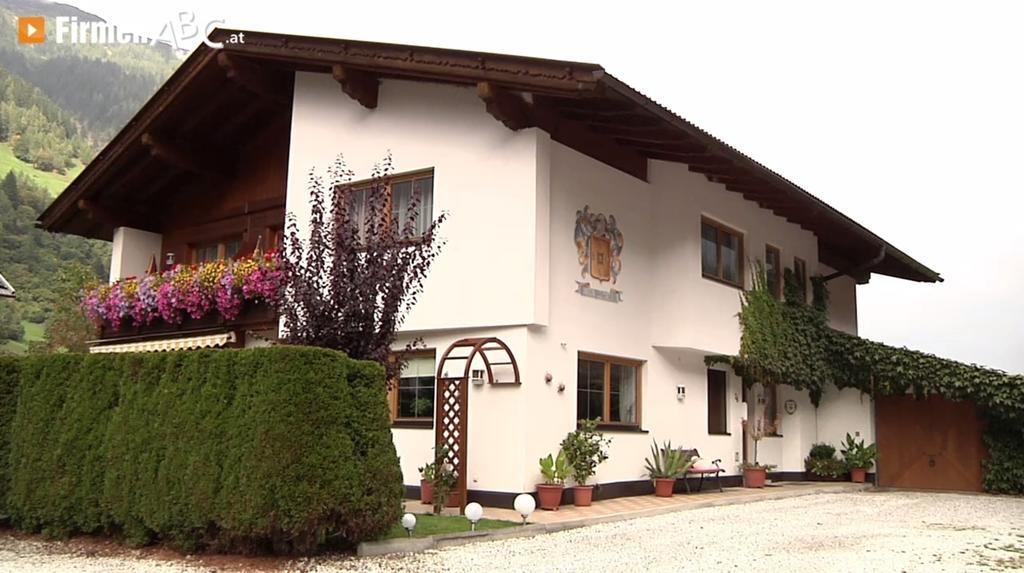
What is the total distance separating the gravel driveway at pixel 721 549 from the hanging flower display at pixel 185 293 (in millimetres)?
6421

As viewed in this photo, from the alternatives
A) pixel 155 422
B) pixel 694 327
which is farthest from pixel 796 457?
pixel 155 422

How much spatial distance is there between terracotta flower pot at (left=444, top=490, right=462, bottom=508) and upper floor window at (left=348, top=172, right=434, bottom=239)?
4.81 metres

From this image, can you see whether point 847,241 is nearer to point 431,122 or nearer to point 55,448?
point 431,122

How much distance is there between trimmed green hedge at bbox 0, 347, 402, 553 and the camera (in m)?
10.3

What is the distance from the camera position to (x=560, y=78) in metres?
14.2

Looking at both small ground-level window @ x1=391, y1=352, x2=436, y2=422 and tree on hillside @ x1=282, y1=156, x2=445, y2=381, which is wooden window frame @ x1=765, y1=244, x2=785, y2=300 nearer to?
small ground-level window @ x1=391, y1=352, x2=436, y2=422

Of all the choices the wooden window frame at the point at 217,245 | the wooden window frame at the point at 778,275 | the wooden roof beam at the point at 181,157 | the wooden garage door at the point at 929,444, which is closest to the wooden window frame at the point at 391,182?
the wooden window frame at the point at 217,245

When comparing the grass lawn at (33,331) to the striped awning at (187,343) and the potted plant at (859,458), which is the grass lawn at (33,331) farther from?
the potted plant at (859,458)

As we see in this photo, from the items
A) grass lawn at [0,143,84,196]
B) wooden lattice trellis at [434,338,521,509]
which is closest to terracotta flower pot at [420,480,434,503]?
wooden lattice trellis at [434,338,521,509]

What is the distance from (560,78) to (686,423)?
8419 millimetres

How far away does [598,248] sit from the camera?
17.2 metres

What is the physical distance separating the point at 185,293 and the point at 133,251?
15.2ft

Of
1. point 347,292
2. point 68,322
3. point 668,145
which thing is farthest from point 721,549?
point 68,322

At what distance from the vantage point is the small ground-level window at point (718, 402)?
2084 centimetres
